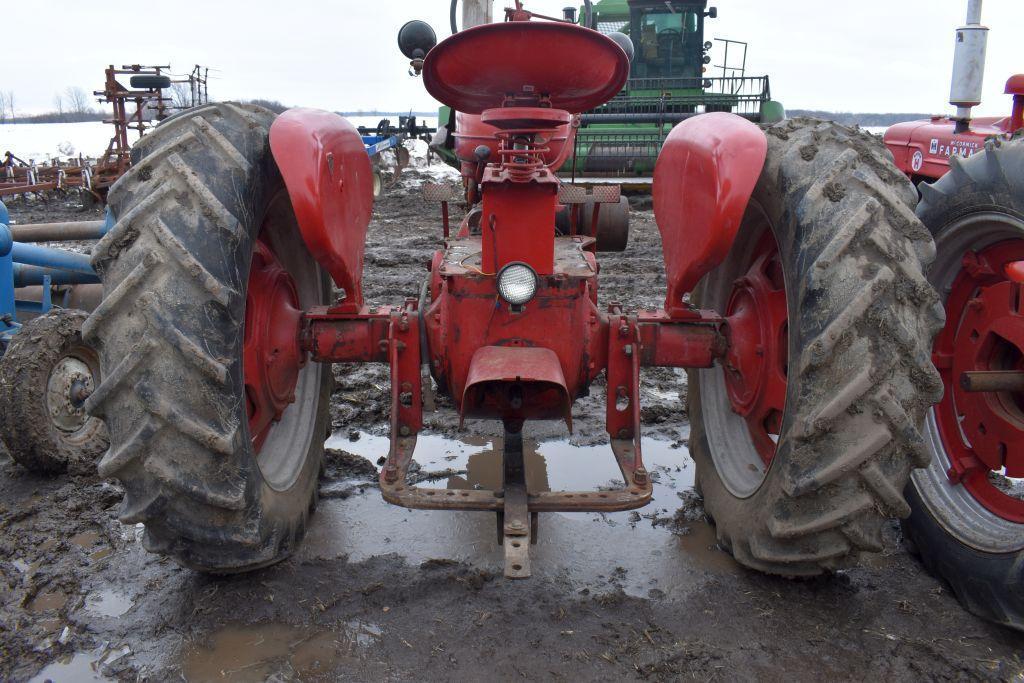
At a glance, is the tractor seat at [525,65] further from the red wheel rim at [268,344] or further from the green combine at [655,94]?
the green combine at [655,94]

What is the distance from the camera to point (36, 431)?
3596mm

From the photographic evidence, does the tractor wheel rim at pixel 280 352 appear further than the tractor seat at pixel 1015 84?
No

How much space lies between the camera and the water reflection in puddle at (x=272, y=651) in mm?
2354

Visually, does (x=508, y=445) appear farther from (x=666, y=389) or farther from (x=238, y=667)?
(x=666, y=389)

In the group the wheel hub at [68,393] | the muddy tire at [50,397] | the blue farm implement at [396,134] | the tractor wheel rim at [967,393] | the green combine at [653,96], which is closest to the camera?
the tractor wheel rim at [967,393]

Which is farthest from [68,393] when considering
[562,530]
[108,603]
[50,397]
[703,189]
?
[703,189]

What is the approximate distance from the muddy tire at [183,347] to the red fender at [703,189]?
151 cm

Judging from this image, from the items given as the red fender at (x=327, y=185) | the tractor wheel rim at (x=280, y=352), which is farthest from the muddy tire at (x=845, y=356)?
the tractor wheel rim at (x=280, y=352)

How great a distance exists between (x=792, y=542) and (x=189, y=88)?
21336 mm

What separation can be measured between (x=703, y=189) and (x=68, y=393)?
3266 mm

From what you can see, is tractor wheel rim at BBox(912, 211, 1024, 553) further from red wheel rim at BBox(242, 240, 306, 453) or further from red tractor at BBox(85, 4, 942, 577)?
red wheel rim at BBox(242, 240, 306, 453)

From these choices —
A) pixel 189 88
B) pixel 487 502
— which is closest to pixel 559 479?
pixel 487 502

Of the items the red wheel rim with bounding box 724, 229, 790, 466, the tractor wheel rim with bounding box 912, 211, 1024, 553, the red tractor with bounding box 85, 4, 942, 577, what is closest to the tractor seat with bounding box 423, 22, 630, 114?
the red tractor with bounding box 85, 4, 942, 577

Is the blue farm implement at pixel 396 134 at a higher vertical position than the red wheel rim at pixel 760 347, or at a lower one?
higher
